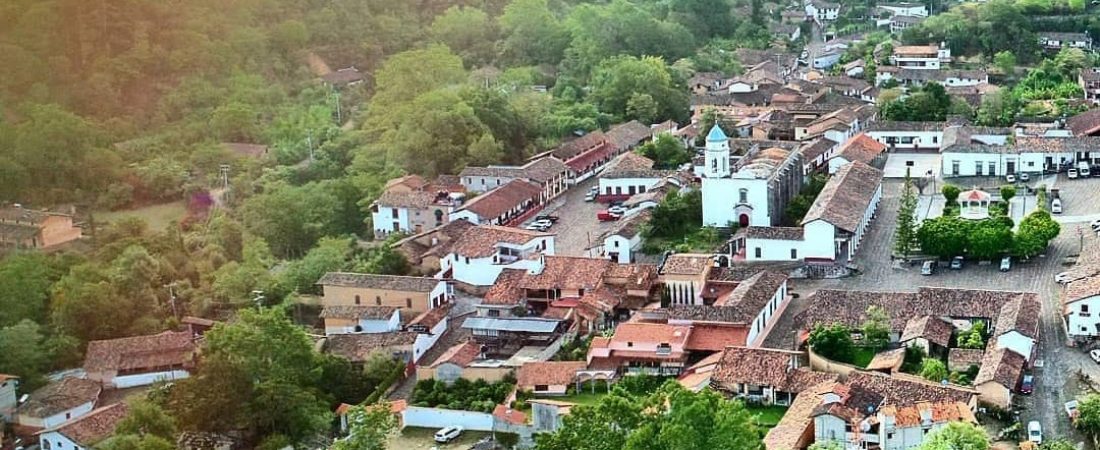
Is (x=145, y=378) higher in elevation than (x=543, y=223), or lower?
lower

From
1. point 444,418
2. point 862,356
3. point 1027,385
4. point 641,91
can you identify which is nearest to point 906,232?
point 862,356

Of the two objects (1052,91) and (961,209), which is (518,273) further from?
(1052,91)

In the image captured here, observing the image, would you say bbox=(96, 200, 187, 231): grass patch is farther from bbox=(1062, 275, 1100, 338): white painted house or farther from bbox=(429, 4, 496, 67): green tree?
bbox=(1062, 275, 1100, 338): white painted house

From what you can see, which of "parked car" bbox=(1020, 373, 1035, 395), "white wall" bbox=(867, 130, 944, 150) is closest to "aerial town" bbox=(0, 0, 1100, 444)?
"parked car" bbox=(1020, 373, 1035, 395)

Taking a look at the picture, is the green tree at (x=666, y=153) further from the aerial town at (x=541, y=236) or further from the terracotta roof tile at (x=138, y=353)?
the terracotta roof tile at (x=138, y=353)

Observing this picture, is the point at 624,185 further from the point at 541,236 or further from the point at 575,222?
the point at 541,236

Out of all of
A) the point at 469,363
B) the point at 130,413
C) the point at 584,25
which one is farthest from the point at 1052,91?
the point at 130,413
